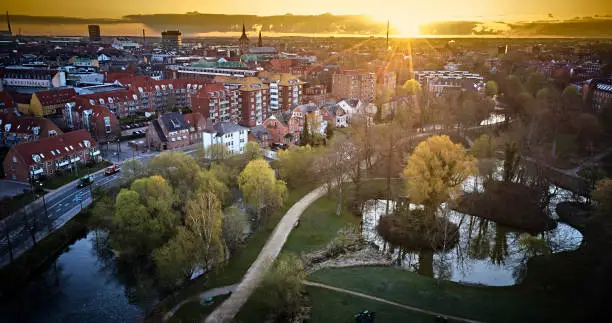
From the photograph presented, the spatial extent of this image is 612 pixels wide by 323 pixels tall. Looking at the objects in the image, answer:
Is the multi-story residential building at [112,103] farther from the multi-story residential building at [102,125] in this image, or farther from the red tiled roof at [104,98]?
the multi-story residential building at [102,125]

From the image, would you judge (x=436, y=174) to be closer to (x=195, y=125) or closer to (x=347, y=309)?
(x=347, y=309)

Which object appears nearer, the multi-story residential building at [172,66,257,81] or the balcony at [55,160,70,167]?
the balcony at [55,160,70,167]

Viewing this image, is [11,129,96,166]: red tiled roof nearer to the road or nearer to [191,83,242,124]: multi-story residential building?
the road

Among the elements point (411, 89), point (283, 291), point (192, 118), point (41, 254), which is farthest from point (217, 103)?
point (283, 291)

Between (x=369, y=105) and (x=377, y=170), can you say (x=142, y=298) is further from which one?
(x=369, y=105)

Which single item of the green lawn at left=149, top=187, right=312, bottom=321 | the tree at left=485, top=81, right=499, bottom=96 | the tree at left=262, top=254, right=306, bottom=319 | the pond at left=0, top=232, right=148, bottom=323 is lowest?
the pond at left=0, top=232, right=148, bottom=323

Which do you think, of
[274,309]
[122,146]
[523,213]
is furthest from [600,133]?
[122,146]

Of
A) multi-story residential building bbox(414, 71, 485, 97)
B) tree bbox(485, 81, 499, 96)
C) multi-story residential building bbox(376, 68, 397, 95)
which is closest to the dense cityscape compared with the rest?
tree bbox(485, 81, 499, 96)

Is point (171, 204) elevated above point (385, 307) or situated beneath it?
elevated above
